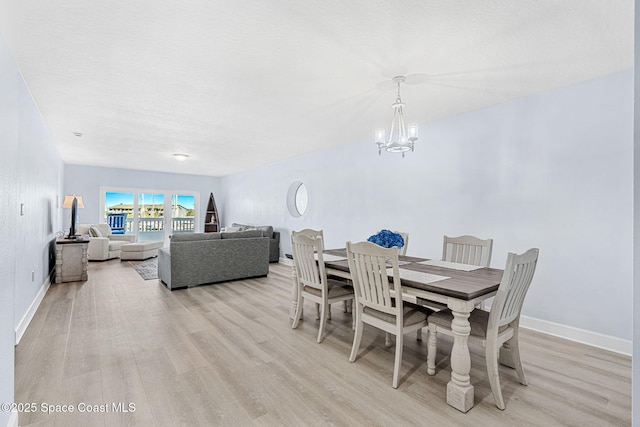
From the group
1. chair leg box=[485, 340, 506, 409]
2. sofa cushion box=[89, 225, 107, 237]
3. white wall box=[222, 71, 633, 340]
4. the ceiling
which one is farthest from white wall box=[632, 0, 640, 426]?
sofa cushion box=[89, 225, 107, 237]

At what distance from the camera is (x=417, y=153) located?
411cm

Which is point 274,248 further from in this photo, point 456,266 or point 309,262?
point 456,266

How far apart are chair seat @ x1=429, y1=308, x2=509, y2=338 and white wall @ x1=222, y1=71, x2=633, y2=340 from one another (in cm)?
135

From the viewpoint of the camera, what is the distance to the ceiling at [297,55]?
5.91 ft

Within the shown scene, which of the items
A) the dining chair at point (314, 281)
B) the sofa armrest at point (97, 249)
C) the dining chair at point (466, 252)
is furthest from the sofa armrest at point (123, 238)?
the dining chair at point (466, 252)

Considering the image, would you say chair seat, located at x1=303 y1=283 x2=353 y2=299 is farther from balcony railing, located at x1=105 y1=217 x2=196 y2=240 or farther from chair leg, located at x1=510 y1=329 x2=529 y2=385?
balcony railing, located at x1=105 y1=217 x2=196 y2=240

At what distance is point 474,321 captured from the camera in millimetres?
2088

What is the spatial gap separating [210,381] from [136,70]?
260 cm

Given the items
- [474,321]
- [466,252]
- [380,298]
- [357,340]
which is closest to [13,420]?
[357,340]

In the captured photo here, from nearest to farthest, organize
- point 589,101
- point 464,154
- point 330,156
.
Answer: point 589,101 → point 464,154 → point 330,156

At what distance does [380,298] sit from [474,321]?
0.67m

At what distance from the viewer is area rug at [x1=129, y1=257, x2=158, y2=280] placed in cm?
530

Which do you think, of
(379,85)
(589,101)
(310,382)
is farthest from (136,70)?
(589,101)

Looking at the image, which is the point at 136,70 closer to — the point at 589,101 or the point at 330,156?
Result: the point at 330,156
